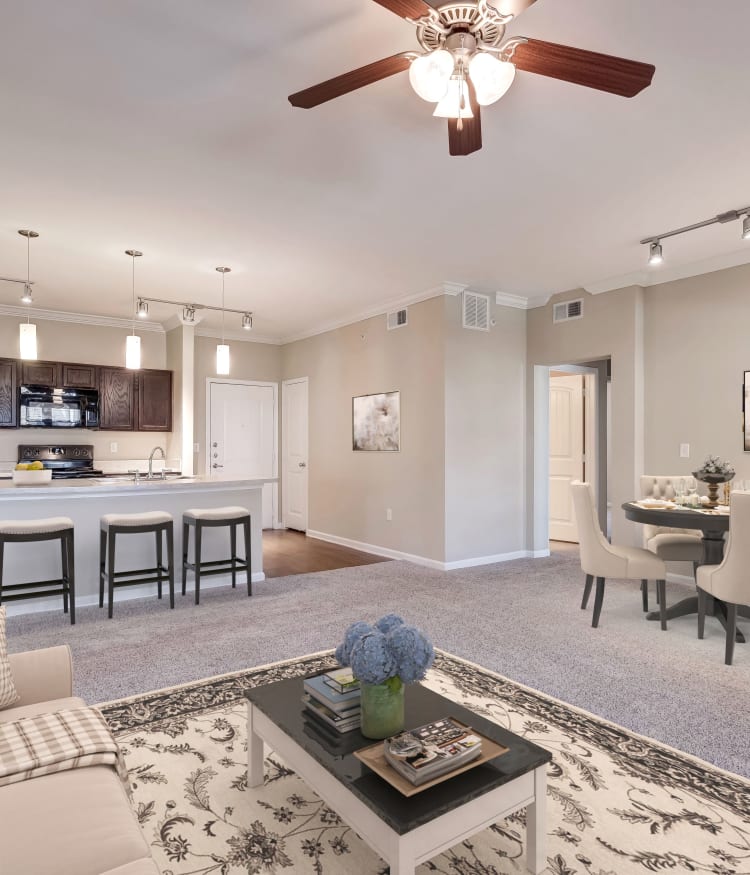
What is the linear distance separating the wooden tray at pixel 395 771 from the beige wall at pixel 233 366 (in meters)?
6.33

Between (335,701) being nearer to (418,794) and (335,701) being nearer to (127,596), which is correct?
(418,794)

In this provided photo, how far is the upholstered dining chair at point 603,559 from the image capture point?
3852 mm

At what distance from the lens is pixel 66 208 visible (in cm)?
379

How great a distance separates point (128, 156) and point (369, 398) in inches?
153

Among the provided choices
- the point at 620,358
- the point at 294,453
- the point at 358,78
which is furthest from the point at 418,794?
the point at 294,453

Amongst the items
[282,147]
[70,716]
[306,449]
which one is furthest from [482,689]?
[306,449]

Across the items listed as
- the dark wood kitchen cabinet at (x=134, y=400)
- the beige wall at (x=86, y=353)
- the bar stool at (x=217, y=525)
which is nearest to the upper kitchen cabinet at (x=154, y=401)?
the dark wood kitchen cabinet at (x=134, y=400)

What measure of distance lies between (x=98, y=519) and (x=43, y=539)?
67 cm

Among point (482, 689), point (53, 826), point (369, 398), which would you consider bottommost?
point (482, 689)

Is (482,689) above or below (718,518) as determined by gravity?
below

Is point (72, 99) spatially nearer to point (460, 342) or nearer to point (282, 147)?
point (282, 147)

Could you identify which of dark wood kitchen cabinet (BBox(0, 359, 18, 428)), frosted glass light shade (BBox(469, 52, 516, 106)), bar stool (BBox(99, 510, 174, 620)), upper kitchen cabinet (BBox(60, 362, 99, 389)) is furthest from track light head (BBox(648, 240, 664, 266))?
dark wood kitchen cabinet (BBox(0, 359, 18, 428))

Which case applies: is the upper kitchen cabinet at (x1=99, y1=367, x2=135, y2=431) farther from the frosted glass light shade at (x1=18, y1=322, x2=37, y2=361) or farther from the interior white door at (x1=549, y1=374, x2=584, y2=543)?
the interior white door at (x1=549, y1=374, x2=584, y2=543)

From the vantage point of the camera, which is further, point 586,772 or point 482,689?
point 482,689
